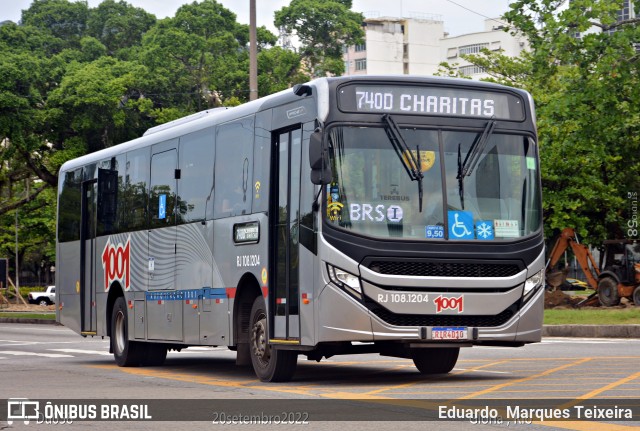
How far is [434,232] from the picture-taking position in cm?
1382

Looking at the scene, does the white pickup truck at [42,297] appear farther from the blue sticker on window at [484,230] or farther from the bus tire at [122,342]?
the blue sticker on window at [484,230]

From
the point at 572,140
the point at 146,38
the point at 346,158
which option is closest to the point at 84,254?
the point at 346,158

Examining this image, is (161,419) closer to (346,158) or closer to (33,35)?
(346,158)

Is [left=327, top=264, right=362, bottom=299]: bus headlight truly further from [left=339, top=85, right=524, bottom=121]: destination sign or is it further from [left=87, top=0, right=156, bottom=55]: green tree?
[left=87, top=0, right=156, bottom=55]: green tree

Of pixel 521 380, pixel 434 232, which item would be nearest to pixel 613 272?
pixel 521 380

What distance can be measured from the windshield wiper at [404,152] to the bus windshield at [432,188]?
0.02m

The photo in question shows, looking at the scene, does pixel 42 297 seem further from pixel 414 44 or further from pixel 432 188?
pixel 432 188

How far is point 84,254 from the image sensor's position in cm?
2192

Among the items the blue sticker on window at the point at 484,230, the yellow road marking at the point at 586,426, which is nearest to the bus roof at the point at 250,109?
the blue sticker on window at the point at 484,230

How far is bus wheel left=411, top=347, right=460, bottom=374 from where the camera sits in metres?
15.7

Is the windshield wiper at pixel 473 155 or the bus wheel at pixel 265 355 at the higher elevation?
the windshield wiper at pixel 473 155

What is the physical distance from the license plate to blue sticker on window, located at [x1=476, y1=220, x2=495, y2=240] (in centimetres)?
105

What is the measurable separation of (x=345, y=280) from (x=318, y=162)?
51.2 inches

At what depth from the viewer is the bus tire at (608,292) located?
4116cm
